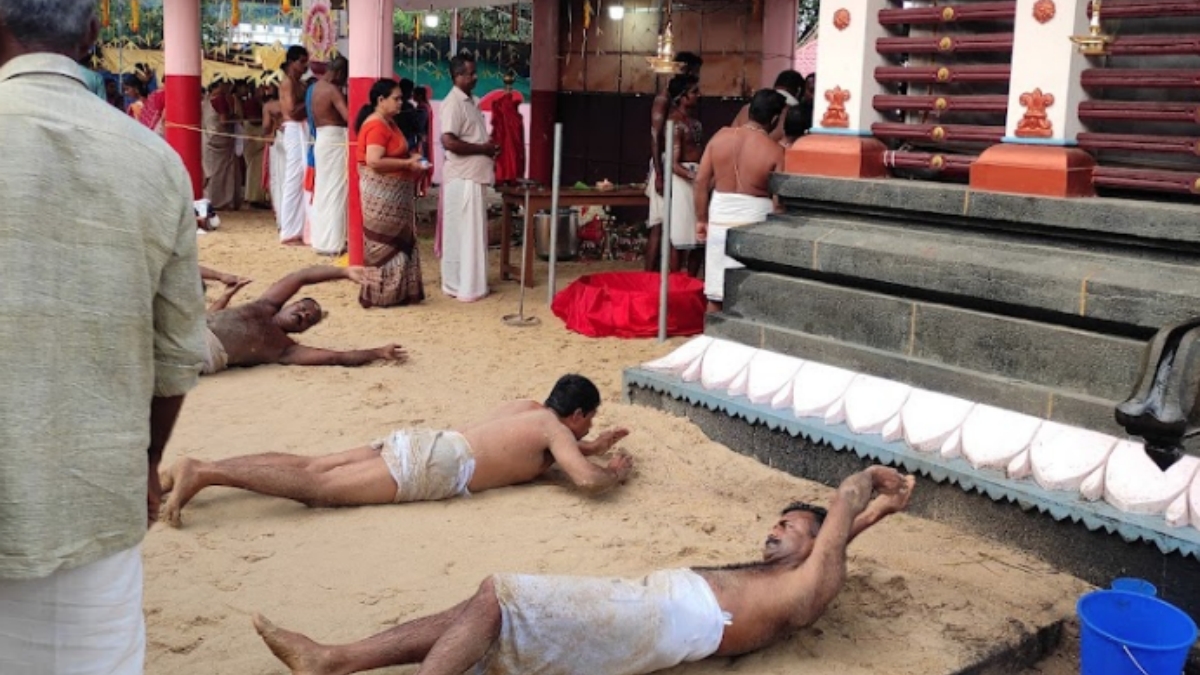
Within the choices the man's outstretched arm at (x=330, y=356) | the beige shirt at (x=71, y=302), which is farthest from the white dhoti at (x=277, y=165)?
the beige shirt at (x=71, y=302)

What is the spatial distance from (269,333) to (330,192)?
16.3ft

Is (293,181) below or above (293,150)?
below

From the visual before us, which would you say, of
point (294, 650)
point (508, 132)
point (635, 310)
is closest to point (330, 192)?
point (508, 132)

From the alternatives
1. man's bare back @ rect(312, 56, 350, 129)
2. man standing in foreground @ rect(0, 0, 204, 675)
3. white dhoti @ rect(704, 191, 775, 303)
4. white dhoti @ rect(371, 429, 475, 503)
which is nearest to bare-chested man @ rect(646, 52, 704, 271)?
white dhoti @ rect(704, 191, 775, 303)

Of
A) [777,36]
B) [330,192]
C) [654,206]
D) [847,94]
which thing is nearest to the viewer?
[847,94]

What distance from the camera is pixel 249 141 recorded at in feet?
53.7

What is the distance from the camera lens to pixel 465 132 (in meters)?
9.98

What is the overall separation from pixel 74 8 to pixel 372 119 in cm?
729

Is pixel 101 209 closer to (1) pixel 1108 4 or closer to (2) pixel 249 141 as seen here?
(1) pixel 1108 4

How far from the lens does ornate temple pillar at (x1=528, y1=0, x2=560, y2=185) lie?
1692 cm

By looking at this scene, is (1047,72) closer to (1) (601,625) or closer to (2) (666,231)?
(2) (666,231)

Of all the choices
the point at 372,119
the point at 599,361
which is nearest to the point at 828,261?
the point at 599,361

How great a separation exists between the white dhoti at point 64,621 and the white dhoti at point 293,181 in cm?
1135

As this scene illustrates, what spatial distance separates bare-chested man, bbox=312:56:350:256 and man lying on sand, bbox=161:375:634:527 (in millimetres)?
7231
